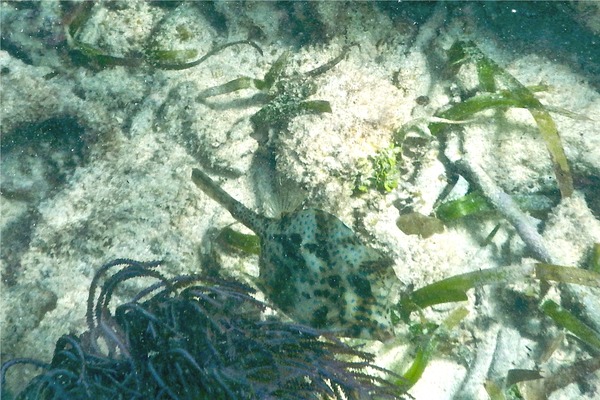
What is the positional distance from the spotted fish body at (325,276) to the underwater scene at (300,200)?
0.05 feet

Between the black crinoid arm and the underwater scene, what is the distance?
15 millimetres

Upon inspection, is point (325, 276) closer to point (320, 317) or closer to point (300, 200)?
point (320, 317)

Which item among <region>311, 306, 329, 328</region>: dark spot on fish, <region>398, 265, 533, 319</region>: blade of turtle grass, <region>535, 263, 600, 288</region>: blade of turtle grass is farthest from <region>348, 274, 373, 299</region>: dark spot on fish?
<region>535, 263, 600, 288</region>: blade of turtle grass

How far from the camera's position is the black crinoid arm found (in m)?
2.33

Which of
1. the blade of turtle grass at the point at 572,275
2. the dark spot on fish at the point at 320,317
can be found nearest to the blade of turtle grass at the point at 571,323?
the blade of turtle grass at the point at 572,275

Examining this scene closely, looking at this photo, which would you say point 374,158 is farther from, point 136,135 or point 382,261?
point 136,135

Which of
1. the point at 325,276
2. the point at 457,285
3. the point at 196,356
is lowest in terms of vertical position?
the point at 196,356

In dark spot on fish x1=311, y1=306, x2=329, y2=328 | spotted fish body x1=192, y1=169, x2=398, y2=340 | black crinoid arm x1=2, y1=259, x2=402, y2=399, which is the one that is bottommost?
black crinoid arm x1=2, y1=259, x2=402, y2=399

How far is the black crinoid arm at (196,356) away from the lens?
2.33m

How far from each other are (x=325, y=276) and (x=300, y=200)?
2.37 feet

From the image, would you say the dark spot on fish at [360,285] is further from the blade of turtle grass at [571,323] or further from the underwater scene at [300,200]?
the blade of turtle grass at [571,323]

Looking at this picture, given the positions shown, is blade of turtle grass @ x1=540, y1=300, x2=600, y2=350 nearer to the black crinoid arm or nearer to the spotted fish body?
the spotted fish body

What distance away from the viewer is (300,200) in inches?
134

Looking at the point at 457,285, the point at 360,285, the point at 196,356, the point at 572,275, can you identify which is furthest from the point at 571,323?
the point at 196,356
